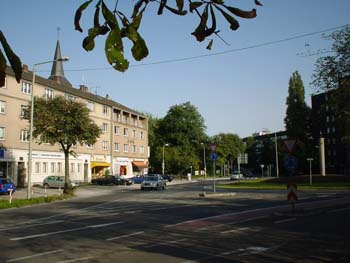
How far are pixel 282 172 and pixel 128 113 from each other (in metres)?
48.4

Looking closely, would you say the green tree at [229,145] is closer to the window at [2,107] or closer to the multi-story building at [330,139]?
the multi-story building at [330,139]

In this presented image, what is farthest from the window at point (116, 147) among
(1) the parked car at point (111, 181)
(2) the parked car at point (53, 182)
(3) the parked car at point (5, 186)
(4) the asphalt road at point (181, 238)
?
(4) the asphalt road at point (181, 238)

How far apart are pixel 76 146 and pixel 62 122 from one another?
79.2 ft

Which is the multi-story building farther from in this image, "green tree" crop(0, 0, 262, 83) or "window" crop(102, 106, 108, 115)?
"green tree" crop(0, 0, 262, 83)

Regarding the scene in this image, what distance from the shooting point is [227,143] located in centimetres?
13575

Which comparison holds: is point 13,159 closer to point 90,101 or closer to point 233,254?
point 90,101

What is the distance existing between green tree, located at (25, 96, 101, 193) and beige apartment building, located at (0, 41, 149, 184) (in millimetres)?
3632

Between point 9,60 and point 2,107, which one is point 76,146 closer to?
point 2,107

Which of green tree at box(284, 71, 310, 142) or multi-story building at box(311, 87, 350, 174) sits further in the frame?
multi-story building at box(311, 87, 350, 174)

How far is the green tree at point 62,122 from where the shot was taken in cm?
3869

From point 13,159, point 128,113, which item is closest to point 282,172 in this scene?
point 128,113

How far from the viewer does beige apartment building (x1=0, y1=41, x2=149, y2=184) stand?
49.9 metres

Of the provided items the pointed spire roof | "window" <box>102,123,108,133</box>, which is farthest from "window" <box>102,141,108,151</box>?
the pointed spire roof

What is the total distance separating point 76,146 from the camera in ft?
206
